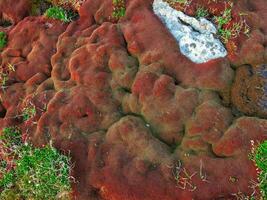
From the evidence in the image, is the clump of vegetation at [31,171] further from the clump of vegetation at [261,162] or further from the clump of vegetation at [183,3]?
the clump of vegetation at [183,3]

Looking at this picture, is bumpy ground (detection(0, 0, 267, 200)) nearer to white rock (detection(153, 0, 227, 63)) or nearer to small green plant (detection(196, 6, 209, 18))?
white rock (detection(153, 0, 227, 63))

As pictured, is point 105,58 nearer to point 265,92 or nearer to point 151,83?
point 151,83

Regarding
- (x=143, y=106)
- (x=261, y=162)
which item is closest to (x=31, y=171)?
(x=143, y=106)

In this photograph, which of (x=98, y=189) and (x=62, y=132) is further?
(x=62, y=132)

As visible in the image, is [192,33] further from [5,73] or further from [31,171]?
[5,73]

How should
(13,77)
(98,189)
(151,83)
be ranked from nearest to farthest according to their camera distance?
(98,189) < (151,83) < (13,77)

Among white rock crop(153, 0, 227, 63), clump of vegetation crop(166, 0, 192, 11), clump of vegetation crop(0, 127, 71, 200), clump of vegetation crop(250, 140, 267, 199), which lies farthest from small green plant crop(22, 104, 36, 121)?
clump of vegetation crop(250, 140, 267, 199)

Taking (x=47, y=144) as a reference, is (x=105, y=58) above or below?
above

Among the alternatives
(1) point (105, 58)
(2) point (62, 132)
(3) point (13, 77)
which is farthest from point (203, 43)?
(3) point (13, 77)
